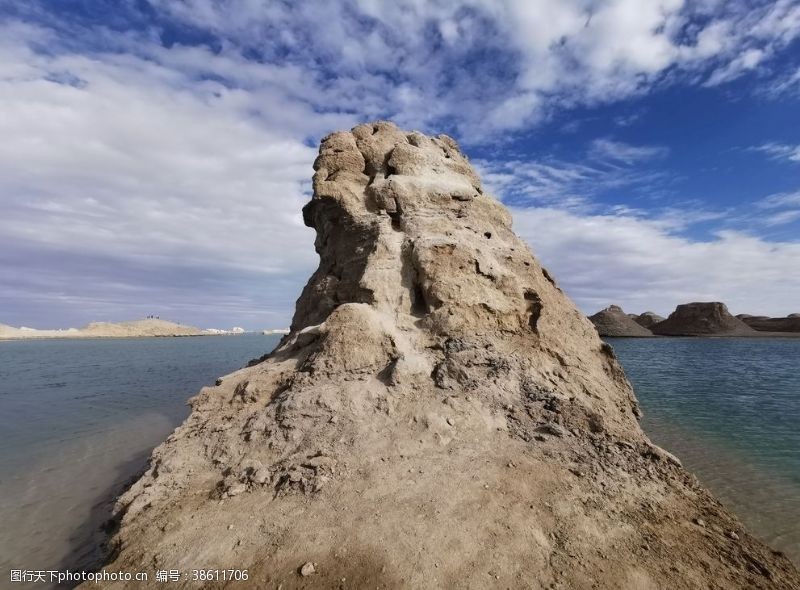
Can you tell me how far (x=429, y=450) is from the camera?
21.2 feet

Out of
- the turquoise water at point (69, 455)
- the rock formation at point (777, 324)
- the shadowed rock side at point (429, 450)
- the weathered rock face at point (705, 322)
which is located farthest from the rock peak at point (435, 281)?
the rock formation at point (777, 324)

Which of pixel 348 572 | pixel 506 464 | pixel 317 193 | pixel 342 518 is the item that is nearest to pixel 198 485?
pixel 342 518

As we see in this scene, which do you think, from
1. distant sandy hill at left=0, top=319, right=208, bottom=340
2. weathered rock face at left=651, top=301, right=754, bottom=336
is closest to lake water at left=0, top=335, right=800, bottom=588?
weathered rock face at left=651, top=301, right=754, bottom=336

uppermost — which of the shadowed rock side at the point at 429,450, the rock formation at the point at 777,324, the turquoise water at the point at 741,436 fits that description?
the rock formation at the point at 777,324

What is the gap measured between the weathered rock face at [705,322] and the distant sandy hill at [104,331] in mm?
131370

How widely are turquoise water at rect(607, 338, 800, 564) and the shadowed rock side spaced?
2246mm

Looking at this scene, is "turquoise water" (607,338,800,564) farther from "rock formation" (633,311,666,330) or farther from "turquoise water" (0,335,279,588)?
"rock formation" (633,311,666,330)

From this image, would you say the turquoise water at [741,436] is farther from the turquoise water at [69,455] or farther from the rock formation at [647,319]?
the rock formation at [647,319]

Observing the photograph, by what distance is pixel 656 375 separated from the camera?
27.0m

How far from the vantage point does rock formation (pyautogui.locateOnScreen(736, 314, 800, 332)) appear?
268 ft

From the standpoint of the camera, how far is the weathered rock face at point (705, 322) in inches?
3078

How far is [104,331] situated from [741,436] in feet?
457

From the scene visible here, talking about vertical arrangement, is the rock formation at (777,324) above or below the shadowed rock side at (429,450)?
above

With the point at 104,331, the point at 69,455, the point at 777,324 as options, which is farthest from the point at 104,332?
the point at 777,324
